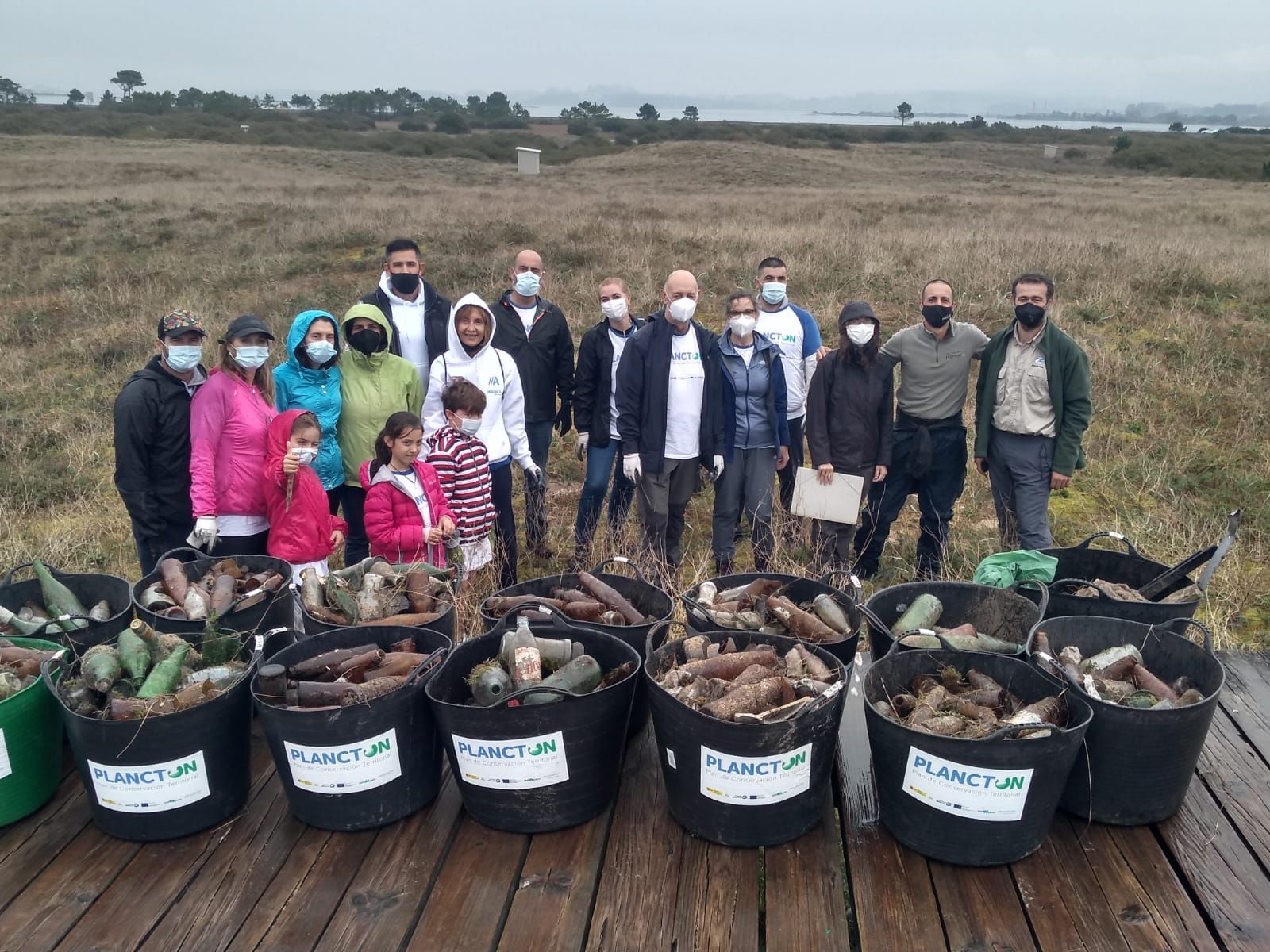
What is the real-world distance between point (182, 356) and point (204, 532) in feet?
3.05

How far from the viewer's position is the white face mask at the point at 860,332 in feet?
19.1

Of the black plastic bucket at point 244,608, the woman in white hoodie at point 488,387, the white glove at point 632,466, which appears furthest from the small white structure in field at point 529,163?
the black plastic bucket at point 244,608

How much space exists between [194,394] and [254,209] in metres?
20.7

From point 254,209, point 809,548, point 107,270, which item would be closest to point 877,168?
point 254,209

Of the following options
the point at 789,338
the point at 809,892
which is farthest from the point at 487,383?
the point at 809,892

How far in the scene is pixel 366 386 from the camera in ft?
17.6

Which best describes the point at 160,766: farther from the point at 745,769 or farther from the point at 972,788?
the point at 972,788

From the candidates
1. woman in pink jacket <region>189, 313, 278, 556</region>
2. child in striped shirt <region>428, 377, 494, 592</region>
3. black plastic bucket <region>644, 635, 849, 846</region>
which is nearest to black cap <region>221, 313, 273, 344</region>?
woman in pink jacket <region>189, 313, 278, 556</region>

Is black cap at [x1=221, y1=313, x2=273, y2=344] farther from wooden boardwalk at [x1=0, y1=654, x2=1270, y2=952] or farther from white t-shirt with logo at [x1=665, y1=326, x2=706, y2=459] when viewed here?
white t-shirt with logo at [x1=665, y1=326, x2=706, y2=459]

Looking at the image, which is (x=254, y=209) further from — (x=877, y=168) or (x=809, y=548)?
(x=877, y=168)

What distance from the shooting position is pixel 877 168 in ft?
138

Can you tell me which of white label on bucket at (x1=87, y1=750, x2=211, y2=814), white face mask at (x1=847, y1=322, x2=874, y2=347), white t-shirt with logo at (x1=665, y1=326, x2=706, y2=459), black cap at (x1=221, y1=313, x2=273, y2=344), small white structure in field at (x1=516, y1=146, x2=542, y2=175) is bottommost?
white label on bucket at (x1=87, y1=750, x2=211, y2=814)

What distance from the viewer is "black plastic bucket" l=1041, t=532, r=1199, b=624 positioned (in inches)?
158

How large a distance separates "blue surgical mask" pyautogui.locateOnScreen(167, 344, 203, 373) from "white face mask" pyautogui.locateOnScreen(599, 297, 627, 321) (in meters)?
2.68
